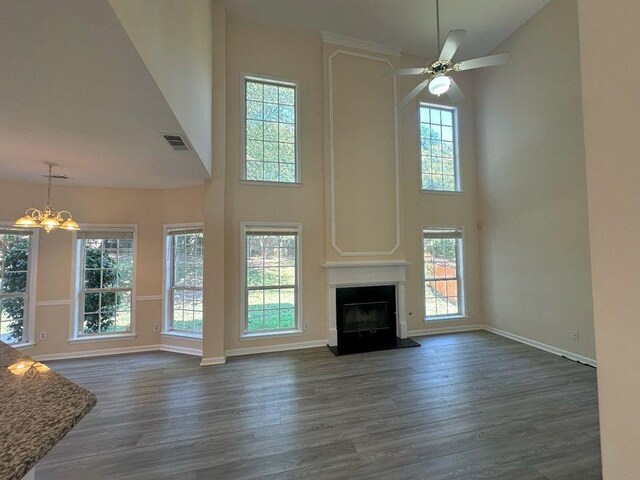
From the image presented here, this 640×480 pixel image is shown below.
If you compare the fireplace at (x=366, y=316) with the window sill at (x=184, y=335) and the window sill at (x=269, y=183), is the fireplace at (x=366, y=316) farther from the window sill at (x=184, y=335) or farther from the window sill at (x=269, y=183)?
the window sill at (x=184, y=335)

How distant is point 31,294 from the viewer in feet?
14.2

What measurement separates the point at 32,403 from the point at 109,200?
466 cm

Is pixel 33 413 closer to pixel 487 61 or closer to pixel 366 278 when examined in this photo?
pixel 487 61

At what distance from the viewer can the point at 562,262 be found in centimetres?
427

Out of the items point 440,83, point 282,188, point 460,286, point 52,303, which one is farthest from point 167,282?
point 460,286

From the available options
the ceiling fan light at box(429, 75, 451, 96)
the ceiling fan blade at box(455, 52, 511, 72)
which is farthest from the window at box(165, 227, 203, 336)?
the ceiling fan blade at box(455, 52, 511, 72)

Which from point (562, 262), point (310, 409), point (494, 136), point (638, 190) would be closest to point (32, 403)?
point (638, 190)

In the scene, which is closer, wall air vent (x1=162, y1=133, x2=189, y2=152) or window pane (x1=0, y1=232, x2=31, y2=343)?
wall air vent (x1=162, y1=133, x2=189, y2=152)

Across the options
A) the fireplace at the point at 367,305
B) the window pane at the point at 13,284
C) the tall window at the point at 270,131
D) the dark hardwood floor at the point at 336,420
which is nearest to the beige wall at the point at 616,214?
the dark hardwood floor at the point at 336,420

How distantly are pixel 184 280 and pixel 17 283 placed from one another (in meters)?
2.33

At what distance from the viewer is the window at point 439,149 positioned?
5.76 m

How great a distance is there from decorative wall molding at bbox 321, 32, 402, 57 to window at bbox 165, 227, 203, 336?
4.02 m

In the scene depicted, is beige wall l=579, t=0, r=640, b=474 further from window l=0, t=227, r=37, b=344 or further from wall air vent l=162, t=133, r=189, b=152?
window l=0, t=227, r=37, b=344

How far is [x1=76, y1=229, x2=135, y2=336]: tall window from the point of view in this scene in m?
4.62
